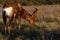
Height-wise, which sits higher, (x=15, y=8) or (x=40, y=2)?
(x=15, y=8)

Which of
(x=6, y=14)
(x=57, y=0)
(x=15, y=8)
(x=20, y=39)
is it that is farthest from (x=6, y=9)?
(x=57, y=0)

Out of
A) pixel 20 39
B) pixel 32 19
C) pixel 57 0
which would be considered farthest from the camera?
pixel 57 0

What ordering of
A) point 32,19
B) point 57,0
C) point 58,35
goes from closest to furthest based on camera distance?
point 58,35 → point 32,19 → point 57,0

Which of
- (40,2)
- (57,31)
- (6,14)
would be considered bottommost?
(40,2)

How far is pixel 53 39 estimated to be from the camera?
9680mm

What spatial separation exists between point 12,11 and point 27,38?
1.78 metres

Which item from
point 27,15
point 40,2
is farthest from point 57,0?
point 27,15

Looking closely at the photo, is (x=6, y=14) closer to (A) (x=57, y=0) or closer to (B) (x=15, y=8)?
(B) (x=15, y=8)

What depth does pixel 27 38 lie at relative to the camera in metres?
10.1

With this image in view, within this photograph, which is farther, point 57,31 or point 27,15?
point 27,15

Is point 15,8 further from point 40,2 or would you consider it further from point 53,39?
point 40,2

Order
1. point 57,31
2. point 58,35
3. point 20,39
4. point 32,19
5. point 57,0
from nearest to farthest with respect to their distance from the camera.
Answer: point 20,39 < point 58,35 < point 57,31 < point 32,19 < point 57,0

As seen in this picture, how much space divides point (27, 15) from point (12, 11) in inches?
85.8

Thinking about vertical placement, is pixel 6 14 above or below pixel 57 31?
above
